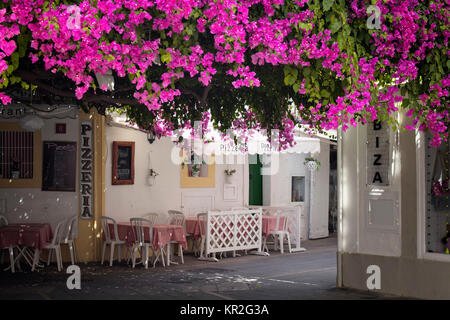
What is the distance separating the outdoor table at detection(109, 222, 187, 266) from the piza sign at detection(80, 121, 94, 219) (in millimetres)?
542

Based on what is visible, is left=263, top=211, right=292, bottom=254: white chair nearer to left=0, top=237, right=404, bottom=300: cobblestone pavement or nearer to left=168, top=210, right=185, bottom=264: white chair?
left=0, top=237, right=404, bottom=300: cobblestone pavement

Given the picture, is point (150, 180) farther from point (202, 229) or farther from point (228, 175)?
point (228, 175)

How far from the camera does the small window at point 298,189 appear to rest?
1594 cm

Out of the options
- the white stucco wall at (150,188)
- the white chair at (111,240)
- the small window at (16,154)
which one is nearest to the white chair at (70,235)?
the white chair at (111,240)

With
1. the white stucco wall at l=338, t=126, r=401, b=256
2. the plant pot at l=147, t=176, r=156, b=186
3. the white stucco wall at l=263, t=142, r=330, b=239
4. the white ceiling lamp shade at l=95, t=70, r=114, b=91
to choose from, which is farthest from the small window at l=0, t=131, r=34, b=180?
the white ceiling lamp shade at l=95, t=70, r=114, b=91

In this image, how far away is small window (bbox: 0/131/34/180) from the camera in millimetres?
11531

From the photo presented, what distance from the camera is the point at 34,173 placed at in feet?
38.2

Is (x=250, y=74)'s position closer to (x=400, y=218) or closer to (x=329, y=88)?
(x=329, y=88)

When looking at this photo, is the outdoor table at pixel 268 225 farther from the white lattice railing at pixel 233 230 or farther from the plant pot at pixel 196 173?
the plant pot at pixel 196 173

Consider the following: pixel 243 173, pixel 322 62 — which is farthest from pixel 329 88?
pixel 243 173

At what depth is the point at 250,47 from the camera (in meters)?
5.37

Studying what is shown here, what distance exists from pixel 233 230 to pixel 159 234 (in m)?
2.02

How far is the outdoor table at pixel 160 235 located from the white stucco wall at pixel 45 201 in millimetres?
867
